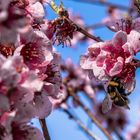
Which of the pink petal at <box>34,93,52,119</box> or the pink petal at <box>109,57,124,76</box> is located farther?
the pink petal at <box>109,57,124,76</box>

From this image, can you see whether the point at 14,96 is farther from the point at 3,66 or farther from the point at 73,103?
the point at 73,103

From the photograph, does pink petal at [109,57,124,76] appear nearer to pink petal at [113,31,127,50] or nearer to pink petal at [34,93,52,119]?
pink petal at [113,31,127,50]

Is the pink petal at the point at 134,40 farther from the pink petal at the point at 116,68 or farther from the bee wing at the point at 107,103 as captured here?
the bee wing at the point at 107,103

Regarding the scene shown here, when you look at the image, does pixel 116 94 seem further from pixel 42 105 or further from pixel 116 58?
pixel 42 105

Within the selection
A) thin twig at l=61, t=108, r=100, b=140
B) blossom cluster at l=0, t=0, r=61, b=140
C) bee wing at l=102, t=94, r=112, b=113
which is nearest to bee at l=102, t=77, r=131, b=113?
bee wing at l=102, t=94, r=112, b=113

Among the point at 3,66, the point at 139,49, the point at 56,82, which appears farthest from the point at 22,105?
the point at 139,49

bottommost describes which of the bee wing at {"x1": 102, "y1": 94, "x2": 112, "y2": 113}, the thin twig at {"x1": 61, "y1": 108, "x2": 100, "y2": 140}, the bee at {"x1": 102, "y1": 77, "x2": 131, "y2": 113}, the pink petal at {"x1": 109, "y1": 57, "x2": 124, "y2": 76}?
the thin twig at {"x1": 61, "y1": 108, "x2": 100, "y2": 140}
